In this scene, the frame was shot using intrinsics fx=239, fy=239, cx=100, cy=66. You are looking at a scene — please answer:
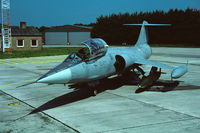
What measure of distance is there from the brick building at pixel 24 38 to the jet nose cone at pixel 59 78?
42.9m

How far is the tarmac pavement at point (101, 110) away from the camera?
26.1ft

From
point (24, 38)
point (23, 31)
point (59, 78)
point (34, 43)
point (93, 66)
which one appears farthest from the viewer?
point (34, 43)

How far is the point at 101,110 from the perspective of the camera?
993 cm

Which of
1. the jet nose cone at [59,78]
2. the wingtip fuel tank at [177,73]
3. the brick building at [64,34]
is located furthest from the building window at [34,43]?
the brick building at [64,34]

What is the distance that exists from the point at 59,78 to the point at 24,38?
4387cm

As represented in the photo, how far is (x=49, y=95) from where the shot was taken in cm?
1275

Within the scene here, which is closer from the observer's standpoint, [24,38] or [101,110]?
[101,110]

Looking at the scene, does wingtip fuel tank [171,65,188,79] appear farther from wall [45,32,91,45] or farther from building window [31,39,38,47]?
wall [45,32,91,45]

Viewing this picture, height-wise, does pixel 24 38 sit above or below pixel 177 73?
above

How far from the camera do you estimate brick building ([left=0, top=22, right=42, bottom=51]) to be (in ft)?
164

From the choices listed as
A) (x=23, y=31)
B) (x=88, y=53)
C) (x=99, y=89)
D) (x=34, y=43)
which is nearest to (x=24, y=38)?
(x=23, y=31)

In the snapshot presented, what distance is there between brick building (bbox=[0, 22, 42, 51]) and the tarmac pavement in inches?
1474

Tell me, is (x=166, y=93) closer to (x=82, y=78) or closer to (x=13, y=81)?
(x=82, y=78)

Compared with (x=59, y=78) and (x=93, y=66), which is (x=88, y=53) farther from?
(x=59, y=78)
